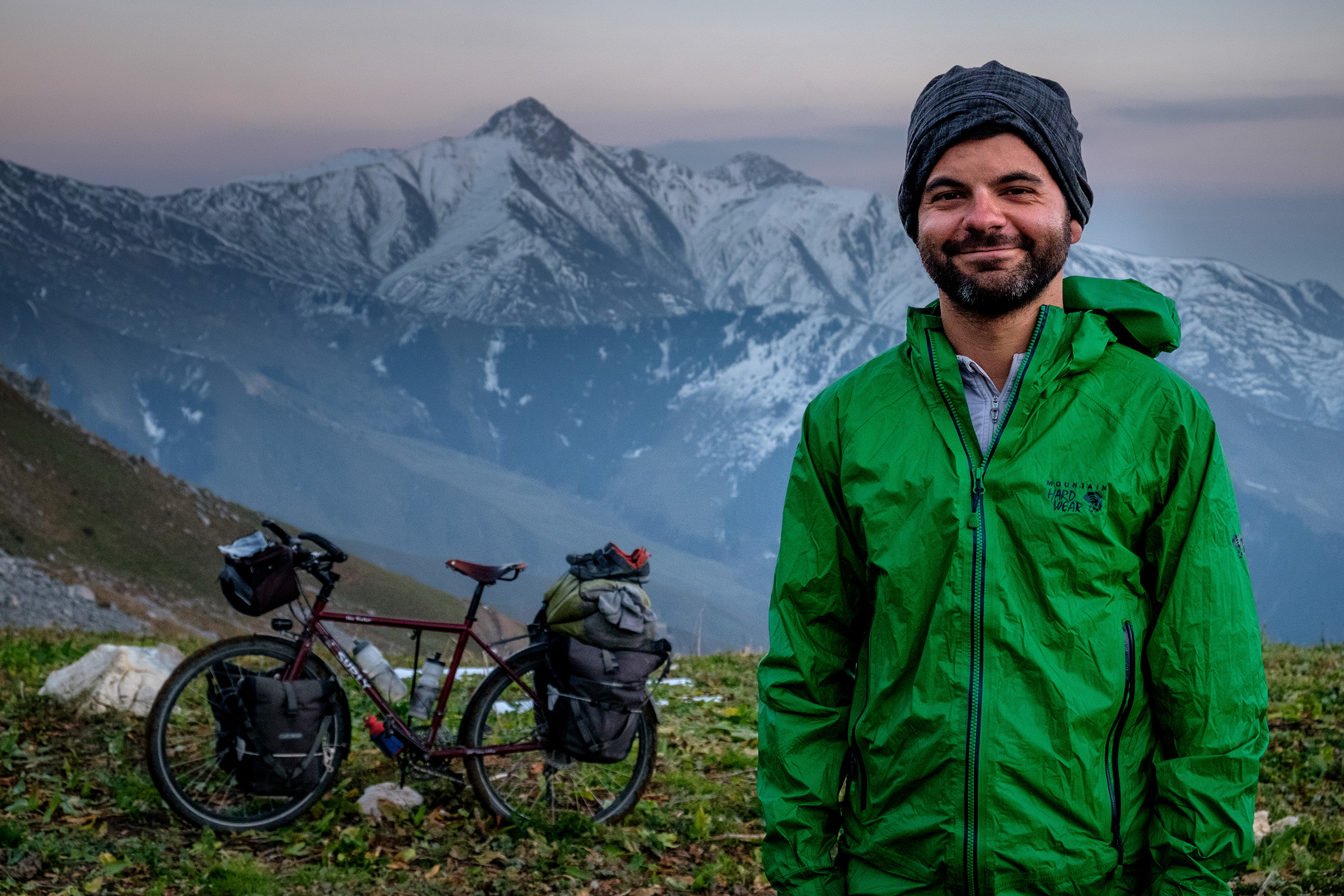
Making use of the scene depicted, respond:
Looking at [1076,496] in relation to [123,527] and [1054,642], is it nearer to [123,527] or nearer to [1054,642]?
[1054,642]

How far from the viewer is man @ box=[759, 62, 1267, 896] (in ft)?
7.36

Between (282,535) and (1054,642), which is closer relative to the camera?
(1054,642)

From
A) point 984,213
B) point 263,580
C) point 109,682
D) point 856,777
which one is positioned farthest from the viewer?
point 109,682

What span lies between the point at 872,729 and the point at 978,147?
1306 mm

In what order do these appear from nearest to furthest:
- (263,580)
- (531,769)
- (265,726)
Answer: (263,580), (265,726), (531,769)

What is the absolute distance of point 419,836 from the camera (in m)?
6.47

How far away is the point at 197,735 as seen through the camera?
6.53 m

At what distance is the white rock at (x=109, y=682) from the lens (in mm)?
8242

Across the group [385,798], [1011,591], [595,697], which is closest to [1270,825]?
[595,697]

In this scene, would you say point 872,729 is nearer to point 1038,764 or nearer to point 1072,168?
point 1038,764

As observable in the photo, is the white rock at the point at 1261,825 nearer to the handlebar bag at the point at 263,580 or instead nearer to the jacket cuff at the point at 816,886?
the jacket cuff at the point at 816,886

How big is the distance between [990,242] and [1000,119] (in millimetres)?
273

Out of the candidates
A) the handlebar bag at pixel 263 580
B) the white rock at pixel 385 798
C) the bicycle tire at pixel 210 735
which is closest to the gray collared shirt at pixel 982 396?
the handlebar bag at pixel 263 580

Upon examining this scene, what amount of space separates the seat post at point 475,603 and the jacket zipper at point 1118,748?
441cm
